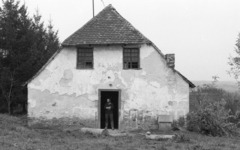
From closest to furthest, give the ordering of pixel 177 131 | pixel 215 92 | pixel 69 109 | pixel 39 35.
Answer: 1. pixel 177 131
2. pixel 69 109
3. pixel 39 35
4. pixel 215 92

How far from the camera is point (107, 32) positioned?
1720cm

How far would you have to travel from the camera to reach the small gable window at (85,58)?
17016mm

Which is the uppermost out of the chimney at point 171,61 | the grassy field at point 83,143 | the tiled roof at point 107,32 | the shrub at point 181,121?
the tiled roof at point 107,32

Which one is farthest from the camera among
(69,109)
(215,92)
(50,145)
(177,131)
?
(215,92)

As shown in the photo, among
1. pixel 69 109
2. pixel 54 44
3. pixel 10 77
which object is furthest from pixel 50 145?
pixel 54 44

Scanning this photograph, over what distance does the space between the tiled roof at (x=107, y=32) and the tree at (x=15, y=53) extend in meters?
8.59

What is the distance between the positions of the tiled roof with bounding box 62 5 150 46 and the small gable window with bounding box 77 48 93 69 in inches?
23.1

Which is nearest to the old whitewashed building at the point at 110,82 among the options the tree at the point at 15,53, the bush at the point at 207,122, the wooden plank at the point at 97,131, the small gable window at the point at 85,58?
the small gable window at the point at 85,58

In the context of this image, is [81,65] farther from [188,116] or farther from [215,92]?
[215,92]

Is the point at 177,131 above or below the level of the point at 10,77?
below

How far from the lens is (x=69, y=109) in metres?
16.8

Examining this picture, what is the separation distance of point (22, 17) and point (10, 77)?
217 inches

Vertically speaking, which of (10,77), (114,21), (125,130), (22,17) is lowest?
(125,130)

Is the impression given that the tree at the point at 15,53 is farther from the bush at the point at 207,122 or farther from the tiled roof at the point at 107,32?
the bush at the point at 207,122
